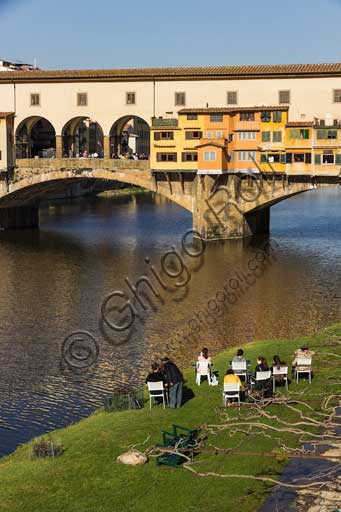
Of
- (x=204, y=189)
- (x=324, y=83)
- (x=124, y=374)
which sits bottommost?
(x=124, y=374)

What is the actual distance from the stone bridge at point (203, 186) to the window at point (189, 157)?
1.38 m

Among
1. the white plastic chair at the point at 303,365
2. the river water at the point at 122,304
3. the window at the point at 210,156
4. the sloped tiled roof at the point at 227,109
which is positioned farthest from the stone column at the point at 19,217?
the white plastic chair at the point at 303,365

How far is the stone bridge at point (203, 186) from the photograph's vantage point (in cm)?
8419

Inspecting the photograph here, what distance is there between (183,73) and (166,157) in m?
9.02

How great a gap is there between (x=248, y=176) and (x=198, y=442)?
63.1 meters

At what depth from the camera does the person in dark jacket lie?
2855cm

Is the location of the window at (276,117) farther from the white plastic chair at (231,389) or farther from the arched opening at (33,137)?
the white plastic chair at (231,389)

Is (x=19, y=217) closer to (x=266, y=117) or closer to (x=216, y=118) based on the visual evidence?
(x=216, y=118)

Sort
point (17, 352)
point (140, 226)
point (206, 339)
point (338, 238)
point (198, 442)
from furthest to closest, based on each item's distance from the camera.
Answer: point (140, 226)
point (338, 238)
point (206, 339)
point (17, 352)
point (198, 442)

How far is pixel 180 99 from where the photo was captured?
86.9m

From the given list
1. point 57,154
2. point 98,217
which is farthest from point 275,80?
point 98,217

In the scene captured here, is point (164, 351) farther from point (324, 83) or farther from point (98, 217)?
point (98, 217)

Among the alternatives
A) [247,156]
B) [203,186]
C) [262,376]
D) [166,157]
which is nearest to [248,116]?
[247,156]

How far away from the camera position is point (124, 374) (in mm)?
37812
